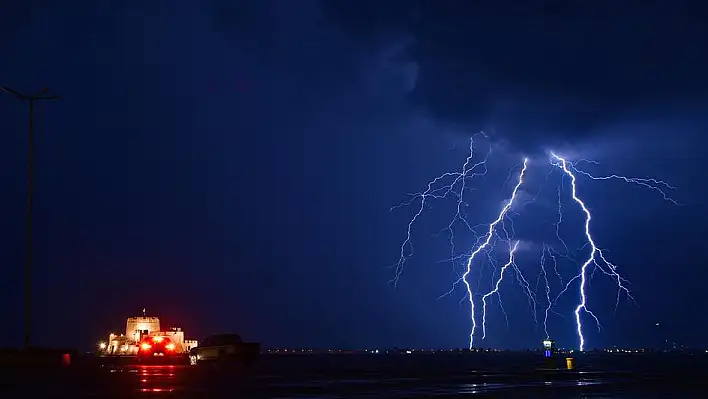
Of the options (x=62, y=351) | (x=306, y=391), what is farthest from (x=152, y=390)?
(x=62, y=351)

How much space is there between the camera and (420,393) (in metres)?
31.0

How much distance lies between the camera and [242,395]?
28797 millimetres

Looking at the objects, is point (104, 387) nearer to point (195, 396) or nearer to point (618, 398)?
point (195, 396)

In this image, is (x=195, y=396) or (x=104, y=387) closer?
(x=195, y=396)

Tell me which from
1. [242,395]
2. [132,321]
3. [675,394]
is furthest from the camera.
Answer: [132,321]

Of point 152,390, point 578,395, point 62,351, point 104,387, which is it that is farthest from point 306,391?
point 62,351

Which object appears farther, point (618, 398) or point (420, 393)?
point (420, 393)

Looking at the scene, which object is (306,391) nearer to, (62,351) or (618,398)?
(618,398)

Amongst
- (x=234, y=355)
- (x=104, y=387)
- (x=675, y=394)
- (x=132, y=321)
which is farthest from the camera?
(x=132, y=321)

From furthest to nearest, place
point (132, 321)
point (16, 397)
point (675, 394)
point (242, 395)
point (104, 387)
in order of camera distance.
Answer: point (132, 321)
point (104, 387)
point (675, 394)
point (242, 395)
point (16, 397)

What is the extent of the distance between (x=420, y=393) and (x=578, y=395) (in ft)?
19.2

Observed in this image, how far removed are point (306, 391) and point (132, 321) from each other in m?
75.5

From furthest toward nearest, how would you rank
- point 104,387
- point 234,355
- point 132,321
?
point 132,321
point 234,355
point 104,387

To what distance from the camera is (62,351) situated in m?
58.8
